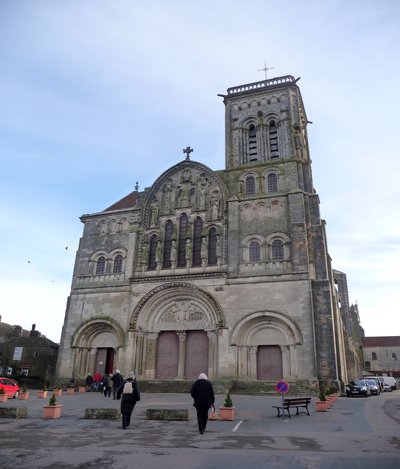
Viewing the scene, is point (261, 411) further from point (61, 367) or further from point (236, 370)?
point (61, 367)

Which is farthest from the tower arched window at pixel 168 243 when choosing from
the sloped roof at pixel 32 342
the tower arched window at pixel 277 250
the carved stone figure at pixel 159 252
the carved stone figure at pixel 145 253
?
the sloped roof at pixel 32 342

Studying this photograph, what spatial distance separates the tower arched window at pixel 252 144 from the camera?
32.6 metres

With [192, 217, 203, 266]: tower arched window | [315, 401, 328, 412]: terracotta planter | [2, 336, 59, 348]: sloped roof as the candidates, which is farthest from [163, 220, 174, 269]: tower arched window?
[315, 401, 328, 412]: terracotta planter

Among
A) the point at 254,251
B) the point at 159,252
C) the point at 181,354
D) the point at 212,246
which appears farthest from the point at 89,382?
the point at 254,251

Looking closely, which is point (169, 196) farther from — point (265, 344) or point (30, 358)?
point (30, 358)

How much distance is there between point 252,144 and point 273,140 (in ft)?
5.87

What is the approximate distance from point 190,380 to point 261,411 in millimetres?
11359

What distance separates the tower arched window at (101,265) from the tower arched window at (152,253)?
3994mm

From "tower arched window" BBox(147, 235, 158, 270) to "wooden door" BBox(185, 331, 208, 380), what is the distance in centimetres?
585

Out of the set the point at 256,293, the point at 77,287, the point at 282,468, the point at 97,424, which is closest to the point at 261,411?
the point at 97,424

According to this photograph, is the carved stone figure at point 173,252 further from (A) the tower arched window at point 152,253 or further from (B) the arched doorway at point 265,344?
(B) the arched doorway at point 265,344

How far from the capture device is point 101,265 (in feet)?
103

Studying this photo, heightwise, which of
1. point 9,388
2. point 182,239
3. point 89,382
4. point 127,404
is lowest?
point 127,404

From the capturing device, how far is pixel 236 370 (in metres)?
24.5
